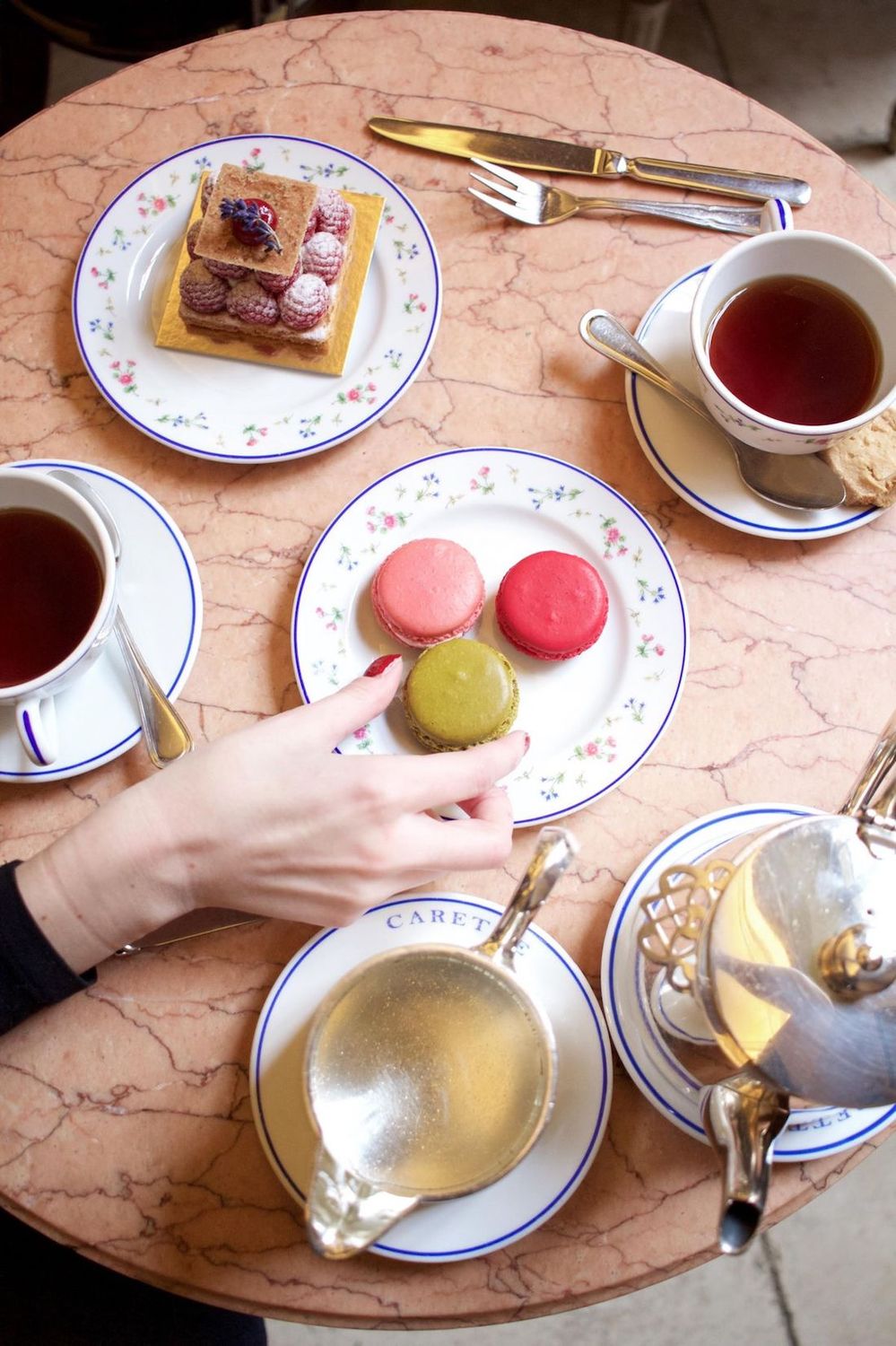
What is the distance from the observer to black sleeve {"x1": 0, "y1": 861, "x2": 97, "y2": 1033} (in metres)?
0.94

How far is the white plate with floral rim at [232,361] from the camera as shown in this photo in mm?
1155

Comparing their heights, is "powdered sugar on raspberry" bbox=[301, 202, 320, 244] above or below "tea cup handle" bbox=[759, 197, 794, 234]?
below

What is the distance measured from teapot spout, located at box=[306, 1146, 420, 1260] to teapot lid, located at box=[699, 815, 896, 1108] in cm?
30

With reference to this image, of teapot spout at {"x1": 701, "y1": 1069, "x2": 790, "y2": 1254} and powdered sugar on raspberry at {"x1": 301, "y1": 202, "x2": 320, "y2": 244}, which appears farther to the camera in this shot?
powdered sugar on raspberry at {"x1": 301, "y1": 202, "x2": 320, "y2": 244}

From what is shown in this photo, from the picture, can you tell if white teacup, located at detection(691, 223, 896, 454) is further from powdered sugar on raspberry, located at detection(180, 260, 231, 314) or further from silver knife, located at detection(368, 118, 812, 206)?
powdered sugar on raspberry, located at detection(180, 260, 231, 314)

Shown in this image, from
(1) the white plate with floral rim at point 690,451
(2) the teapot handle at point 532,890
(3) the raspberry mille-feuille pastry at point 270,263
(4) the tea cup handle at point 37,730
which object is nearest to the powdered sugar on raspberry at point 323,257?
(3) the raspberry mille-feuille pastry at point 270,263

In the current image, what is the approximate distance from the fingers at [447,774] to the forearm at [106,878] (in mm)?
211

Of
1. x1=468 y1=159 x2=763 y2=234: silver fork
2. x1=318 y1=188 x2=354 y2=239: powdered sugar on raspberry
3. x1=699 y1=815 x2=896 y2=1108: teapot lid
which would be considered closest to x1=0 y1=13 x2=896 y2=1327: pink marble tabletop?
x1=468 y1=159 x2=763 y2=234: silver fork

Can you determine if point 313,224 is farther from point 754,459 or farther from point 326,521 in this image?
point 754,459

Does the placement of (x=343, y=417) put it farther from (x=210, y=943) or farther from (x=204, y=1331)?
(x=204, y=1331)

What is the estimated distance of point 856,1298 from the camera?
186 cm

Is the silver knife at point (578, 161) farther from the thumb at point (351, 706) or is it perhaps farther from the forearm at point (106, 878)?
the forearm at point (106, 878)

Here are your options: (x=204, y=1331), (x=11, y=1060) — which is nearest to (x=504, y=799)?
(x=11, y=1060)

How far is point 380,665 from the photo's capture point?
3.46 feet
